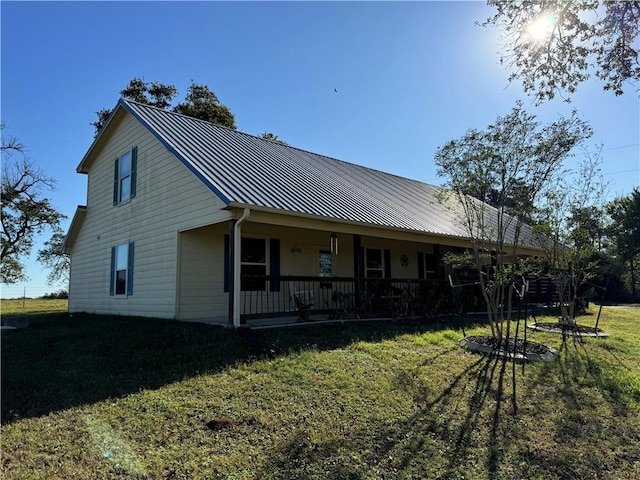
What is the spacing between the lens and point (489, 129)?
7.70 meters

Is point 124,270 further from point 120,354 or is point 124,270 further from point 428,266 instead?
point 428,266

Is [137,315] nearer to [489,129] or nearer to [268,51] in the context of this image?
[268,51]

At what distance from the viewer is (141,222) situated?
11695mm

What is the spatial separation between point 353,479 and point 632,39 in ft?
22.5

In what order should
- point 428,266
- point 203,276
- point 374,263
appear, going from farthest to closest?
point 428,266
point 374,263
point 203,276

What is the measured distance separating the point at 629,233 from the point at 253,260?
33.7 m

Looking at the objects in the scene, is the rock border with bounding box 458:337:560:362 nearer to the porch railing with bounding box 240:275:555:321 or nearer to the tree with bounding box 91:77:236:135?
the porch railing with bounding box 240:275:555:321

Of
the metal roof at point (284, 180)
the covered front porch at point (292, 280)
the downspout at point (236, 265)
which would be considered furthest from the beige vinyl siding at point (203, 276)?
the downspout at point (236, 265)

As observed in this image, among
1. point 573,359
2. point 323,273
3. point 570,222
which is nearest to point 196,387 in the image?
point 573,359

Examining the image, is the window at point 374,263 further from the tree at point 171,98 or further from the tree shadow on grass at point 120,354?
the tree at point 171,98

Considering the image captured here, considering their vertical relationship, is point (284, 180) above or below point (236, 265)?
above

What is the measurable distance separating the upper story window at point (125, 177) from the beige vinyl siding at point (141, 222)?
0.69 ft

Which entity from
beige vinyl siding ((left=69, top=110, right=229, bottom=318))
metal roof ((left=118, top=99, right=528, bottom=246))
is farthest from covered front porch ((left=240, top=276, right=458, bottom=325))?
beige vinyl siding ((left=69, top=110, right=229, bottom=318))

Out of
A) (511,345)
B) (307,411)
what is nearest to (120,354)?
(307,411)
